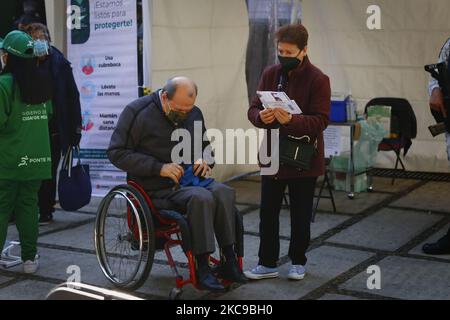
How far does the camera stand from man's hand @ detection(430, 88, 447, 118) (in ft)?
18.0

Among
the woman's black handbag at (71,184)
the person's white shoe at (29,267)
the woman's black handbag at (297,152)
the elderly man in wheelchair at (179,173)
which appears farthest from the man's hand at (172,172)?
the woman's black handbag at (71,184)

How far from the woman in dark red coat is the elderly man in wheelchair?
454mm

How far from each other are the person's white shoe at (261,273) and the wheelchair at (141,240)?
36 centimetres

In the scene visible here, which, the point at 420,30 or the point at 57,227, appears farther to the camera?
the point at 420,30

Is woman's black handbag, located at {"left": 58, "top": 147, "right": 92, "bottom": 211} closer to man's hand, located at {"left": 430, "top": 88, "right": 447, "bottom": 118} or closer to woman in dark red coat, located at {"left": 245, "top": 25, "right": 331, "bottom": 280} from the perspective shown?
woman in dark red coat, located at {"left": 245, "top": 25, "right": 331, "bottom": 280}

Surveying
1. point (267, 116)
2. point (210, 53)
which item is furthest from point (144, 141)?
point (210, 53)

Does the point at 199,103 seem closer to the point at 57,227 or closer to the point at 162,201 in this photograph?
the point at 57,227

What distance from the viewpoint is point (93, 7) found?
23.2 ft

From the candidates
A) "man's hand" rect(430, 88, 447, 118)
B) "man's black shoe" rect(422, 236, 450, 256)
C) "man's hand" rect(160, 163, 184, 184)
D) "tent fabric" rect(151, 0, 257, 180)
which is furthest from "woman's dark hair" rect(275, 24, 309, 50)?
"tent fabric" rect(151, 0, 257, 180)

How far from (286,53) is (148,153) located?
3.40 ft

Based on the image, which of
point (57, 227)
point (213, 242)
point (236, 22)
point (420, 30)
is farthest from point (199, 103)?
point (213, 242)
